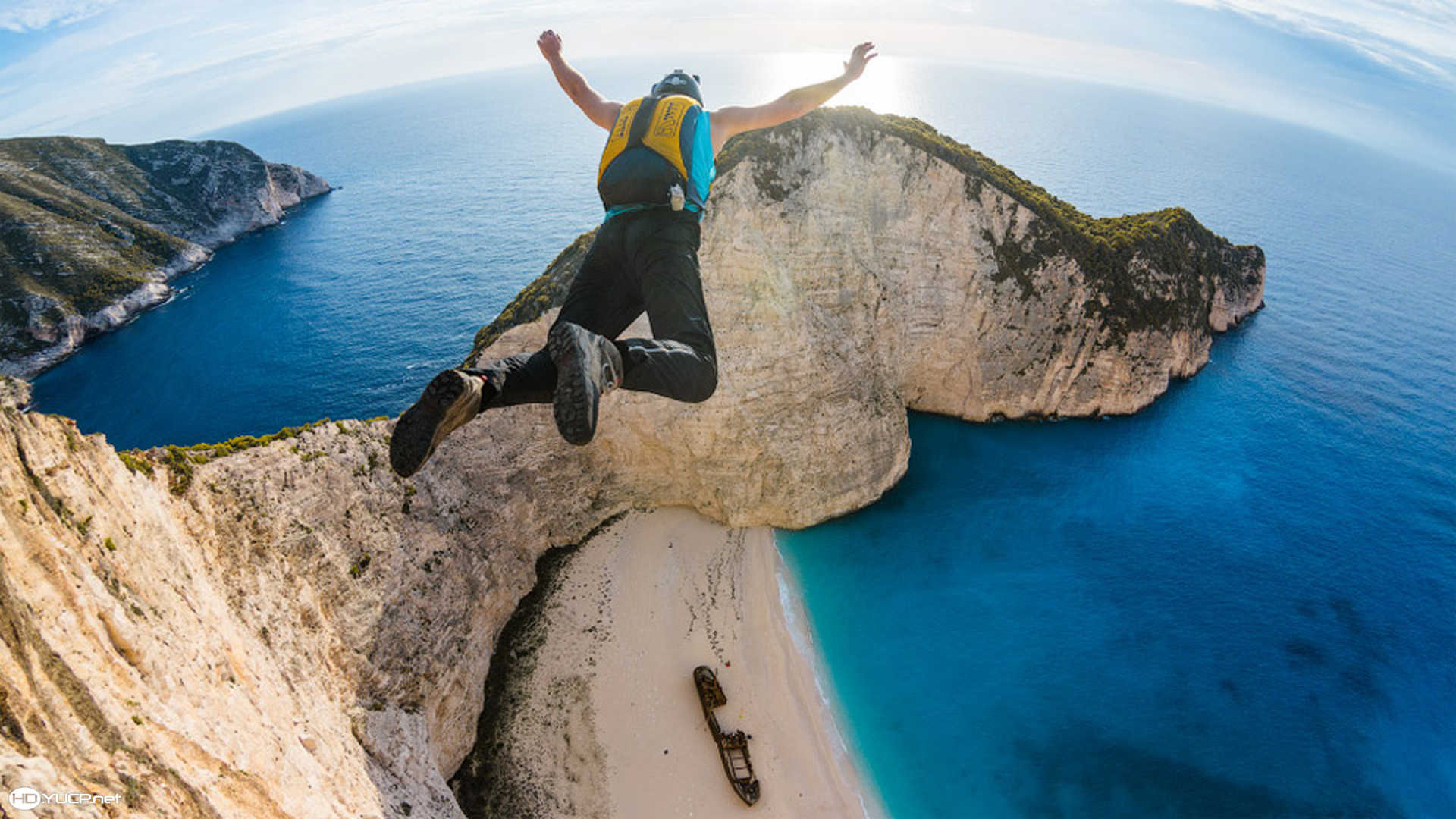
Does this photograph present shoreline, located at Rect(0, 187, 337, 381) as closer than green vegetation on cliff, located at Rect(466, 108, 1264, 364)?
No

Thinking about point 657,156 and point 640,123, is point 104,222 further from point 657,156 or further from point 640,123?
point 657,156

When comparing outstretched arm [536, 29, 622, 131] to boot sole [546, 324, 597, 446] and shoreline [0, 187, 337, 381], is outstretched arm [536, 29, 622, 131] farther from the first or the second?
shoreline [0, 187, 337, 381]

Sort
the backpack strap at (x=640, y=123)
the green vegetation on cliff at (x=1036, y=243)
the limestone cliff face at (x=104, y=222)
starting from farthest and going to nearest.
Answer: the limestone cliff face at (x=104, y=222)
the green vegetation on cliff at (x=1036, y=243)
the backpack strap at (x=640, y=123)

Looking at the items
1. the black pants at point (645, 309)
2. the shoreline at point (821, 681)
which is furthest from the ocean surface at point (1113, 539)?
the black pants at point (645, 309)

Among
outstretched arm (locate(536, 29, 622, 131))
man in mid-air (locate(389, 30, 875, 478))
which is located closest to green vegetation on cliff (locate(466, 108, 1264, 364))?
outstretched arm (locate(536, 29, 622, 131))

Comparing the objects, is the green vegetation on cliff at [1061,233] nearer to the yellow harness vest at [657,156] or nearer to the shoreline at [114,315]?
the yellow harness vest at [657,156]

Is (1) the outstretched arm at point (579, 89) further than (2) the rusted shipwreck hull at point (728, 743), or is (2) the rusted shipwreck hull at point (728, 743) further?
(2) the rusted shipwreck hull at point (728, 743)
